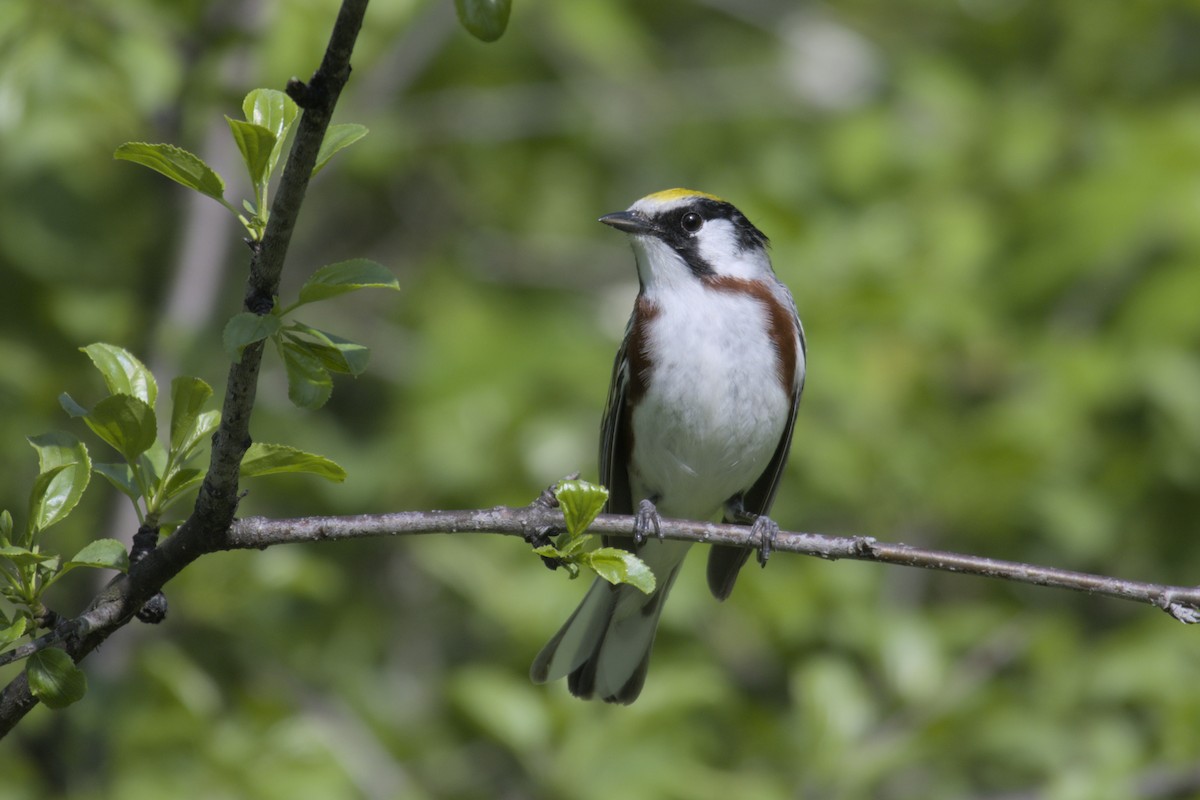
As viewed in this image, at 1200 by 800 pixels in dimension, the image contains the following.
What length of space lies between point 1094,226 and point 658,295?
221cm

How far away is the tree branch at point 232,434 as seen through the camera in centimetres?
162

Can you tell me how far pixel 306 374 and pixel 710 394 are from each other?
2106mm

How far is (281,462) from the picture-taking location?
212 centimetres

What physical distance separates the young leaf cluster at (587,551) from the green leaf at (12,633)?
2.77 feet

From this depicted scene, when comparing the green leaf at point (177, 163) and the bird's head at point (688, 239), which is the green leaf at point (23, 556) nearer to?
the green leaf at point (177, 163)

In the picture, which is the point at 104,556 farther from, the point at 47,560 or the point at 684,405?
the point at 684,405

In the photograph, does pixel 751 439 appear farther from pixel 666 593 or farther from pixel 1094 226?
pixel 1094 226

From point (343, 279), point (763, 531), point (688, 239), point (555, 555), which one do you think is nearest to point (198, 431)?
point (343, 279)

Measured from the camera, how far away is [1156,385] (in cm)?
524

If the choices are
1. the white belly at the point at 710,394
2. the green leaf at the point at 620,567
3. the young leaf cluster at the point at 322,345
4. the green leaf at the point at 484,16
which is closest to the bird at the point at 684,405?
the white belly at the point at 710,394

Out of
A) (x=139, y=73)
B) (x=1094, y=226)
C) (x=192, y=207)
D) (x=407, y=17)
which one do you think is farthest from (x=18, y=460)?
(x=1094, y=226)

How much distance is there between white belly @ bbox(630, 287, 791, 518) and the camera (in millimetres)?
3955

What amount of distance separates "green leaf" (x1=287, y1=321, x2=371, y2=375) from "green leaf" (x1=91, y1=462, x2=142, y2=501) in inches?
15.3

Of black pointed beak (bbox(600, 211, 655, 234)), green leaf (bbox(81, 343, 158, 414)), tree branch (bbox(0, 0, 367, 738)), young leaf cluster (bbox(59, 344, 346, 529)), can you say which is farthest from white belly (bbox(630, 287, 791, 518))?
tree branch (bbox(0, 0, 367, 738))
